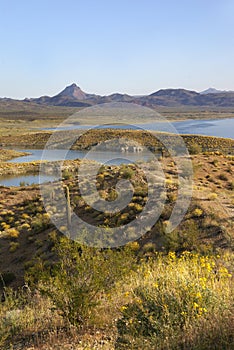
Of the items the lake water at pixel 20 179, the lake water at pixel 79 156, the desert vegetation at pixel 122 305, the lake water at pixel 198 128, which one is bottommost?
the lake water at pixel 20 179

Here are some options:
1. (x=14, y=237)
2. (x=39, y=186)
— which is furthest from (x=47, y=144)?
(x=14, y=237)

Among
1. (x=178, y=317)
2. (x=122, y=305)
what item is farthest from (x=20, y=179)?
(x=178, y=317)

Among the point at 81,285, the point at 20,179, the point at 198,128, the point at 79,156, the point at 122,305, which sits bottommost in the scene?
the point at 20,179

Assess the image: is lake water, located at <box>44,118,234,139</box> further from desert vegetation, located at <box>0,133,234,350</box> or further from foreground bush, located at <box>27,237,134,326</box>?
foreground bush, located at <box>27,237,134,326</box>

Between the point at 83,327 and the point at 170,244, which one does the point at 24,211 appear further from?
the point at 83,327

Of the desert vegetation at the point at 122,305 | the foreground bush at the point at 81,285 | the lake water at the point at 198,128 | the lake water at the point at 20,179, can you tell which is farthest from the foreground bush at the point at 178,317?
the lake water at the point at 198,128

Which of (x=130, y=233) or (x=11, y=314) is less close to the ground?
(x=11, y=314)

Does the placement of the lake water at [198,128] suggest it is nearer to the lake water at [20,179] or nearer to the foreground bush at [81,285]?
the lake water at [20,179]

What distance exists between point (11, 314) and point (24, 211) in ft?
49.2

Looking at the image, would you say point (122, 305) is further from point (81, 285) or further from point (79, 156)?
point (79, 156)

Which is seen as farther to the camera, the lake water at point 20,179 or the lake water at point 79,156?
the lake water at point 79,156

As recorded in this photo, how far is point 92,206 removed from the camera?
54.2ft

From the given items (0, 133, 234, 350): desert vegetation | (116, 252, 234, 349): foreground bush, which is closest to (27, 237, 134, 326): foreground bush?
(0, 133, 234, 350): desert vegetation

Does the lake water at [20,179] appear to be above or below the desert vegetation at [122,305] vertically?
below
